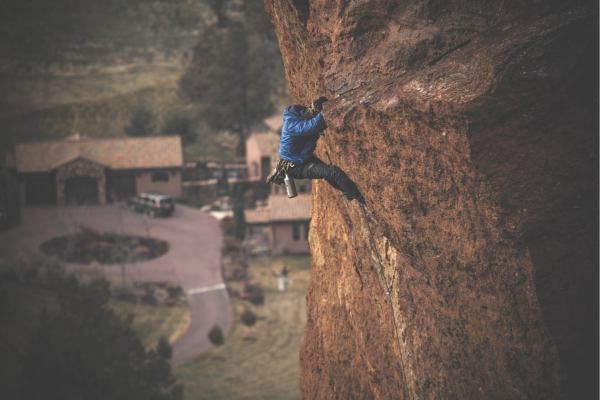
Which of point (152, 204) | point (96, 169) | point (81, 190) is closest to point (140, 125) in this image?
point (96, 169)

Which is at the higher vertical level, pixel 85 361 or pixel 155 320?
pixel 85 361

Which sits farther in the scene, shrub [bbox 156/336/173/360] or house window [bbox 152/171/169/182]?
house window [bbox 152/171/169/182]

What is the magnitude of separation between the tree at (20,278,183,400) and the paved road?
10.5 m

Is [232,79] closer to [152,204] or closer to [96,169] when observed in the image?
[96,169]

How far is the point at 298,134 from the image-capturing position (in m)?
8.04

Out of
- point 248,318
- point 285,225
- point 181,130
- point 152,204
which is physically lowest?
point 248,318

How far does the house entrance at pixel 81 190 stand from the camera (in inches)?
2007

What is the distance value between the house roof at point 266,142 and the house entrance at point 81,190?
59.3ft

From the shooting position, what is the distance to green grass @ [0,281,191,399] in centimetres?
2856

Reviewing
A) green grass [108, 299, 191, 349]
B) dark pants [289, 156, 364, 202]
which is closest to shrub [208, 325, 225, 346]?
green grass [108, 299, 191, 349]

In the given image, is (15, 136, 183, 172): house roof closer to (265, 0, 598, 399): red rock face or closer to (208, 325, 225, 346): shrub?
(208, 325, 225, 346): shrub

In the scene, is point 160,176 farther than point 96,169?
Yes

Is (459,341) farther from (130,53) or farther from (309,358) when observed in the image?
(130,53)

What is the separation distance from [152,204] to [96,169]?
7401mm
